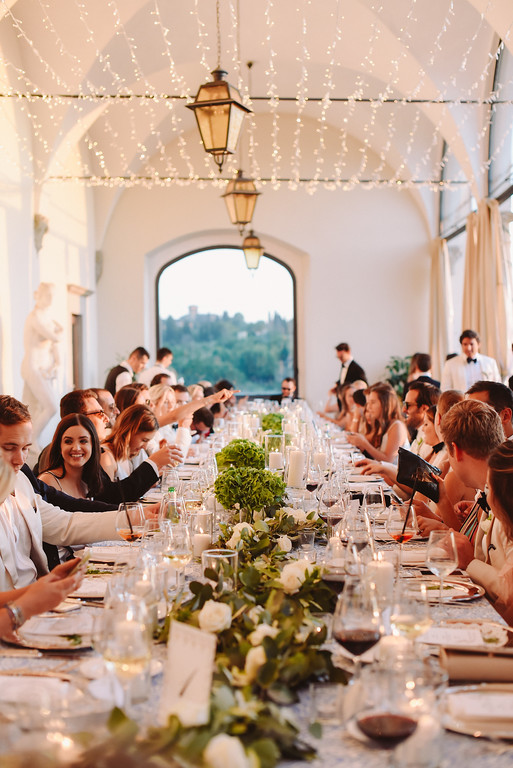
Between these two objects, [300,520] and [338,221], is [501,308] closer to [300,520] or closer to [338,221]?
[338,221]

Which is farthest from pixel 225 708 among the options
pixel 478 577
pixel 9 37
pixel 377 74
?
pixel 377 74

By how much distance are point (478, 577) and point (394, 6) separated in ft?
27.1

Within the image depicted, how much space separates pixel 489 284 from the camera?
997 cm

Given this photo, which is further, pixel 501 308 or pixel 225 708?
pixel 501 308

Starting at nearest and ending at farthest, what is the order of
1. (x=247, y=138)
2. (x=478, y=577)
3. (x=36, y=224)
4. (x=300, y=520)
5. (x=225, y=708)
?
(x=225, y=708)
(x=478, y=577)
(x=300, y=520)
(x=36, y=224)
(x=247, y=138)

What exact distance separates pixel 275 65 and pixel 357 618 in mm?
11621

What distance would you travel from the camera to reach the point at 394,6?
30.5ft

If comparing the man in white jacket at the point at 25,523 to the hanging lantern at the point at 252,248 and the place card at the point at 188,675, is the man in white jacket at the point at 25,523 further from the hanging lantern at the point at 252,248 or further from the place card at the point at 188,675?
the hanging lantern at the point at 252,248

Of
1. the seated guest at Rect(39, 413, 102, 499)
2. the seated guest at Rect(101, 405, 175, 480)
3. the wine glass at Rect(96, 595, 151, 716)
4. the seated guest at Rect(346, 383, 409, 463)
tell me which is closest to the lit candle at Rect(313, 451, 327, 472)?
the seated guest at Rect(101, 405, 175, 480)

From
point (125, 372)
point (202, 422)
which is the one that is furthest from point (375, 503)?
point (125, 372)

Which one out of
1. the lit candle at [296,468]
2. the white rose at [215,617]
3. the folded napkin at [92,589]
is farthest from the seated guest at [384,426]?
the white rose at [215,617]

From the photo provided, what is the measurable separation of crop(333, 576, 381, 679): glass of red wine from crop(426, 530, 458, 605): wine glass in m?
0.66

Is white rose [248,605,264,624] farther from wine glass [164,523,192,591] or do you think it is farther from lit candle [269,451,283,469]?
lit candle [269,451,283,469]

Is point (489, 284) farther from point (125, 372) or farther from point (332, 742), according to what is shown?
point (332, 742)
